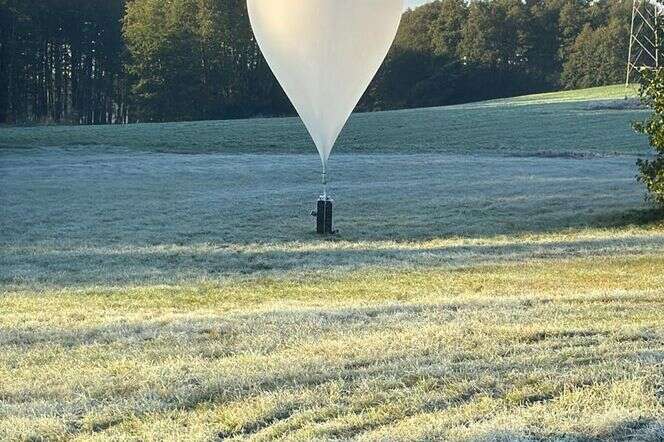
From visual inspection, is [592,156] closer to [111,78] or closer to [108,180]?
[108,180]

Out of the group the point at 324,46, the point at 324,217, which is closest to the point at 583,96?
the point at 324,217

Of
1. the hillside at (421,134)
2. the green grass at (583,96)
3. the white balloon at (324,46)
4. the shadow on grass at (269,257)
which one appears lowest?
the shadow on grass at (269,257)

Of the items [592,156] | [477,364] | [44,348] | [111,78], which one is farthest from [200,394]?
[111,78]

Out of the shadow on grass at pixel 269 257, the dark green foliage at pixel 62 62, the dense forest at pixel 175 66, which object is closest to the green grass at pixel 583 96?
the dense forest at pixel 175 66

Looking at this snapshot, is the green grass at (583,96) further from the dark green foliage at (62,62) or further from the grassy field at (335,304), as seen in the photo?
the dark green foliage at (62,62)

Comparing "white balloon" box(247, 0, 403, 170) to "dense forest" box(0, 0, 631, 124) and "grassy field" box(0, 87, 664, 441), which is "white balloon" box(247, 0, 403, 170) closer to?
"grassy field" box(0, 87, 664, 441)

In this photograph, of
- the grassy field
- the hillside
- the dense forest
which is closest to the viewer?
the grassy field

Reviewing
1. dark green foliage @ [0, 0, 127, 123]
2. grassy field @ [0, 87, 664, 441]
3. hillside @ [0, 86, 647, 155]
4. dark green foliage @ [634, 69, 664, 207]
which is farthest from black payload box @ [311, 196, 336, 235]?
dark green foliage @ [0, 0, 127, 123]
